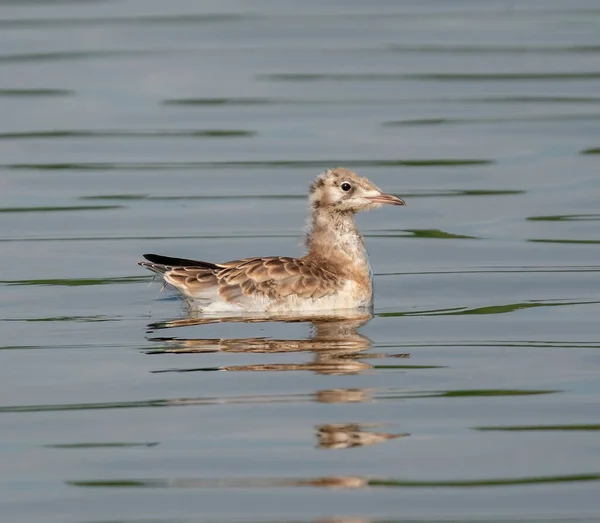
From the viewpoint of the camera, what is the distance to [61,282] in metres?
15.3

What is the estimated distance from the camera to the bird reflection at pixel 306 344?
12.1 meters

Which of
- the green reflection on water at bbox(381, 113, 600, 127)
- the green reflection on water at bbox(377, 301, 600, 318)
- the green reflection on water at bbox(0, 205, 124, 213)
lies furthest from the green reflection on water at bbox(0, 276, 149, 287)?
the green reflection on water at bbox(381, 113, 600, 127)

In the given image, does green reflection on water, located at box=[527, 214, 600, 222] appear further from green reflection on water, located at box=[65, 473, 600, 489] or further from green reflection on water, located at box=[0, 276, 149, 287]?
green reflection on water, located at box=[65, 473, 600, 489]

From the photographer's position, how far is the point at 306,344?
1296 centimetres

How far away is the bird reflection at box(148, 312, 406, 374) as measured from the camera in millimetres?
12148

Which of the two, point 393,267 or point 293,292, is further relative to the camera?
point 393,267

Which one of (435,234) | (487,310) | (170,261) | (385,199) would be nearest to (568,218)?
(435,234)

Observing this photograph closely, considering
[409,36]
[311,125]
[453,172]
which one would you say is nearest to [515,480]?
[453,172]

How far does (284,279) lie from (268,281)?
Answer: 0.46ft

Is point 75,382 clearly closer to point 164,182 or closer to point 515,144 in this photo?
point 164,182

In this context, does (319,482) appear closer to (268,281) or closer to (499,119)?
(268,281)

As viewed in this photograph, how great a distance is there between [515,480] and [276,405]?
2091 millimetres

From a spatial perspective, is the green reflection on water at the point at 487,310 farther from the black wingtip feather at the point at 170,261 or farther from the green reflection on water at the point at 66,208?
the green reflection on water at the point at 66,208

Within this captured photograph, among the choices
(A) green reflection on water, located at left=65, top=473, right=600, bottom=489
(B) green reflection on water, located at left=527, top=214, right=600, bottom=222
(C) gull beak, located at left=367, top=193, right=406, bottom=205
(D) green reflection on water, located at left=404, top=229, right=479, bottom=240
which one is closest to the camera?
(A) green reflection on water, located at left=65, top=473, right=600, bottom=489
